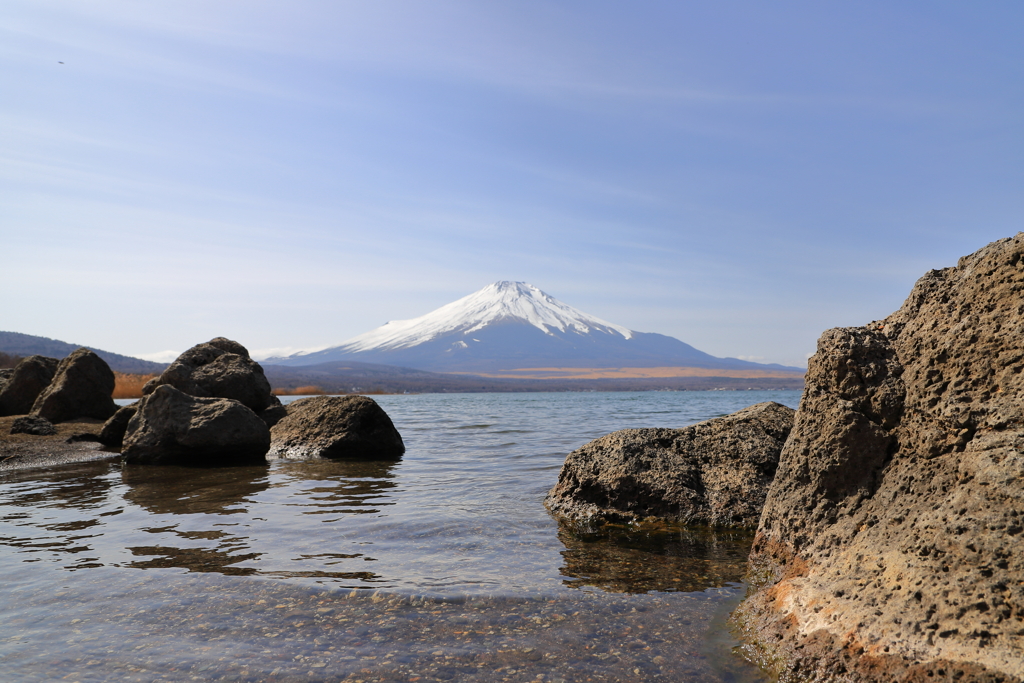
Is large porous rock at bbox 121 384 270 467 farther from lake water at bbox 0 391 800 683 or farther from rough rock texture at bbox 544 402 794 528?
rough rock texture at bbox 544 402 794 528

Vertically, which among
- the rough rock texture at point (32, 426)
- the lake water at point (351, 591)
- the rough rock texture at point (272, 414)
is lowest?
the lake water at point (351, 591)

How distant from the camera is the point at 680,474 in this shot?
8.59 meters

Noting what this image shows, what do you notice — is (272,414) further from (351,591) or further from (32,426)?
(351,591)

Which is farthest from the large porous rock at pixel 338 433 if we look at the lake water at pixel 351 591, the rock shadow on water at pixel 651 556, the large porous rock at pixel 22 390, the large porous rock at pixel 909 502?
the large porous rock at pixel 909 502

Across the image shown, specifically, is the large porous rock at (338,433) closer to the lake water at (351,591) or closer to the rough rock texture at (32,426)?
the lake water at (351,591)

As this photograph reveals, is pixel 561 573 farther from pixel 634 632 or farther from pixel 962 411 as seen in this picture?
pixel 962 411

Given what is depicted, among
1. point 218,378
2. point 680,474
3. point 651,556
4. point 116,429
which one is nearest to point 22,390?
point 116,429

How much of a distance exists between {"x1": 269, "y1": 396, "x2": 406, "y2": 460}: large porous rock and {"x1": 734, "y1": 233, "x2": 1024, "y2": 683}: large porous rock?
37.5ft

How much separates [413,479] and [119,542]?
5596mm

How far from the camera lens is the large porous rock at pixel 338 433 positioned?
15.3m

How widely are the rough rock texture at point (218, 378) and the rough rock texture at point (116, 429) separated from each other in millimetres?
881

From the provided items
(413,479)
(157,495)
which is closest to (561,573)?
(413,479)

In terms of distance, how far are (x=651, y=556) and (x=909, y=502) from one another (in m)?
3.02

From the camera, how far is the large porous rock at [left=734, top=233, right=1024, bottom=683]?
346cm
